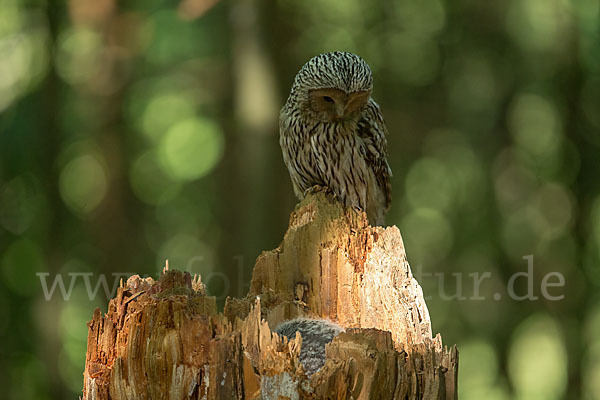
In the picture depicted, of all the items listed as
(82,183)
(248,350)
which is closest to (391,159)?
(82,183)

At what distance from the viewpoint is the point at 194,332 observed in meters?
2.09

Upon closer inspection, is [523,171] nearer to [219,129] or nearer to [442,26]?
[442,26]

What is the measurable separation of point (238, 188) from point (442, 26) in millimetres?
3787

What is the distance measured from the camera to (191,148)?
6879 mm

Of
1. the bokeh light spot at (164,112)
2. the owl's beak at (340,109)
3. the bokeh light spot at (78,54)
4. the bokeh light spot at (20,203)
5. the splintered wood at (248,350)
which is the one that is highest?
the bokeh light spot at (78,54)

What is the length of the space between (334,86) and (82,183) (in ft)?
13.6

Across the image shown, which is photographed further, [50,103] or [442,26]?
[442,26]

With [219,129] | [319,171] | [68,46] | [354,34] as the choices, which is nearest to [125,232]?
[219,129]

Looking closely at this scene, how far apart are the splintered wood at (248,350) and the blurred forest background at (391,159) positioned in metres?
3.84

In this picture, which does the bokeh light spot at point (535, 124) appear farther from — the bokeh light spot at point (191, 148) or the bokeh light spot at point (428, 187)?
the bokeh light spot at point (191, 148)

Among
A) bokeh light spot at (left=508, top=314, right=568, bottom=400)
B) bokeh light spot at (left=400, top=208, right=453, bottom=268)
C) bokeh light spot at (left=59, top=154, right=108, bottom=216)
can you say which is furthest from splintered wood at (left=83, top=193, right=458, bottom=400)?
bokeh light spot at (left=508, top=314, right=568, bottom=400)

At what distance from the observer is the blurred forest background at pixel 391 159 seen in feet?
21.8

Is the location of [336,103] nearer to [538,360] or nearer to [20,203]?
[20,203]

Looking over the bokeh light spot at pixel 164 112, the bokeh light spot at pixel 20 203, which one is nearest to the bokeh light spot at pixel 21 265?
the bokeh light spot at pixel 20 203
